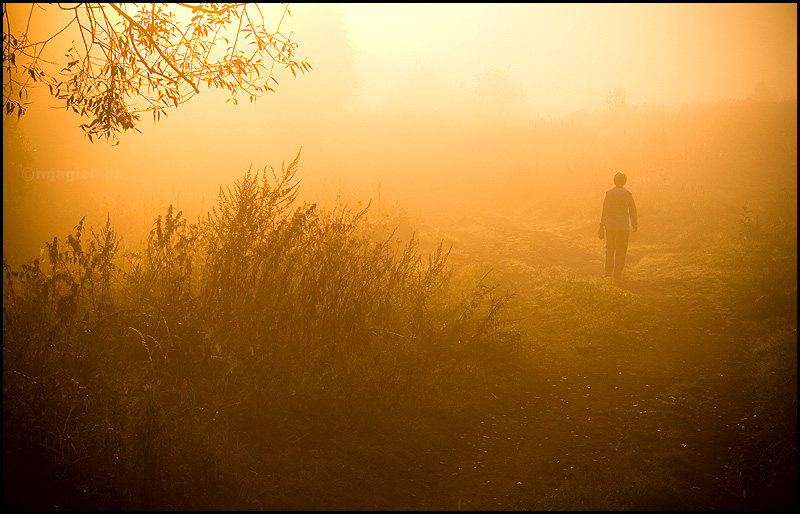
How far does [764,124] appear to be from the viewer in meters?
22.9

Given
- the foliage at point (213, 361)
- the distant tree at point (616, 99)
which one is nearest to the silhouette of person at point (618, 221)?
the foliage at point (213, 361)

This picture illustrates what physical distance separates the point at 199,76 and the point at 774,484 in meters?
6.73

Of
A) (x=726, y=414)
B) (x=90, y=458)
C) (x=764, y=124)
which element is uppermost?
(x=764, y=124)

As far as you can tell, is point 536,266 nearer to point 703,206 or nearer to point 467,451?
point 703,206

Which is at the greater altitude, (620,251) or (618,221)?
(618,221)

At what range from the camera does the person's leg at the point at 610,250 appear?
1192 cm

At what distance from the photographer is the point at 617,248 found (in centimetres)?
1194

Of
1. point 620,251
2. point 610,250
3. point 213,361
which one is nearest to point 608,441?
point 213,361

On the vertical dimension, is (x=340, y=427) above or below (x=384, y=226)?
below

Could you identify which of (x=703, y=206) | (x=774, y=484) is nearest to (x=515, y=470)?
(x=774, y=484)

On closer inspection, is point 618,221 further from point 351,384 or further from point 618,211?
point 351,384

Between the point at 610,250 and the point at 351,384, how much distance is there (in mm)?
8415

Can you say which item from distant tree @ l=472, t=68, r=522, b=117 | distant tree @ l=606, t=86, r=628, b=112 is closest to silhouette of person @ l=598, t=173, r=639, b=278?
distant tree @ l=606, t=86, r=628, b=112

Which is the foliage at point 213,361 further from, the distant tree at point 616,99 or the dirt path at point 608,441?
the distant tree at point 616,99
